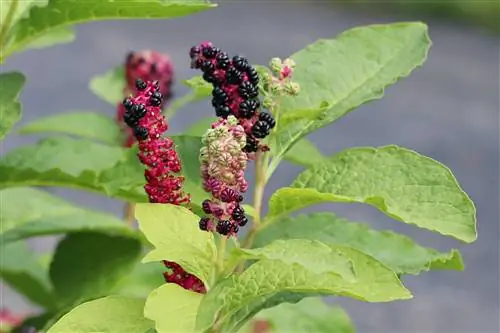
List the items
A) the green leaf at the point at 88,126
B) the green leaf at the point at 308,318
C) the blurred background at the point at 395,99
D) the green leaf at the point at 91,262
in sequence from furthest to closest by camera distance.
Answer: the blurred background at the point at 395,99 → the green leaf at the point at 88,126 → the green leaf at the point at 91,262 → the green leaf at the point at 308,318

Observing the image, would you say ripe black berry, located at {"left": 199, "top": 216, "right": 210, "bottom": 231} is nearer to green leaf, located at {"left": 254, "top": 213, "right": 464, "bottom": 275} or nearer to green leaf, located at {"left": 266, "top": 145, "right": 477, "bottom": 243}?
green leaf, located at {"left": 266, "top": 145, "right": 477, "bottom": 243}

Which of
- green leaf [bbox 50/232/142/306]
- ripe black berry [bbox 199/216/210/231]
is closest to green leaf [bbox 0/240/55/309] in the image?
green leaf [bbox 50/232/142/306]

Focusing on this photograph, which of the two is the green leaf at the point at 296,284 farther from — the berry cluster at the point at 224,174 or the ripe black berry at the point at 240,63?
the ripe black berry at the point at 240,63

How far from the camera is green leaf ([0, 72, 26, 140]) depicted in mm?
1253

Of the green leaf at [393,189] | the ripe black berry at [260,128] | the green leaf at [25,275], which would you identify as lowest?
the green leaf at [25,275]

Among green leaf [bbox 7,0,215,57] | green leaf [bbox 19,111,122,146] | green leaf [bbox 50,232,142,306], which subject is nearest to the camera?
green leaf [bbox 7,0,215,57]

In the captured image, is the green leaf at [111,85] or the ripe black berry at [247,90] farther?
the green leaf at [111,85]

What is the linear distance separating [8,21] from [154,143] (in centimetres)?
37

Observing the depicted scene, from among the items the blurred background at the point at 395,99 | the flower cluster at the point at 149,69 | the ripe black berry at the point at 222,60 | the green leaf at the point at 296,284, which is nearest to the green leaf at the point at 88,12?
the ripe black berry at the point at 222,60

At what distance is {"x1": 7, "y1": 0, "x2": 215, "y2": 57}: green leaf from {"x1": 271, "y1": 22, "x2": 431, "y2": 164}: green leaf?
161mm

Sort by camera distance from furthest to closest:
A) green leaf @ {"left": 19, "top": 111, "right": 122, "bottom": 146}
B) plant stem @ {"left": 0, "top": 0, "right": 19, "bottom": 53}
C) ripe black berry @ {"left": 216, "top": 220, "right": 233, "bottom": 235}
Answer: green leaf @ {"left": 19, "top": 111, "right": 122, "bottom": 146} < plant stem @ {"left": 0, "top": 0, "right": 19, "bottom": 53} < ripe black berry @ {"left": 216, "top": 220, "right": 233, "bottom": 235}

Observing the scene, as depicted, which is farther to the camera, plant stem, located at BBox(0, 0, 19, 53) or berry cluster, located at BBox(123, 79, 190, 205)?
plant stem, located at BBox(0, 0, 19, 53)

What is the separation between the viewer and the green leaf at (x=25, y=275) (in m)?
1.72

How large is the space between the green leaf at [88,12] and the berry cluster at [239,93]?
123 millimetres
